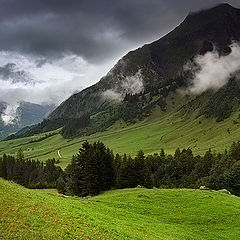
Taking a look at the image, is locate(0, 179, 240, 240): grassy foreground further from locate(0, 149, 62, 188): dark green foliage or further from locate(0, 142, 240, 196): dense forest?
locate(0, 149, 62, 188): dark green foliage

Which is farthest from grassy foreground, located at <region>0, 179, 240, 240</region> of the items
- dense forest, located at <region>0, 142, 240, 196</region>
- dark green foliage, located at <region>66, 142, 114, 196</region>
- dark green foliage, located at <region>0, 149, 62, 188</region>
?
dark green foliage, located at <region>0, 149, 62, 188</region>

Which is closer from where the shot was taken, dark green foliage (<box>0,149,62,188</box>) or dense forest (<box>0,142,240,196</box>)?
dense forest (<box>0,142,240,196</box>)

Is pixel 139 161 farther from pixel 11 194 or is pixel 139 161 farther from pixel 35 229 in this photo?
pixel 35 229

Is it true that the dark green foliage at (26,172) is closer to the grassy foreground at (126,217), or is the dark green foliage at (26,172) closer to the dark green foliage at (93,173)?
the dark green foliage at (93,173)

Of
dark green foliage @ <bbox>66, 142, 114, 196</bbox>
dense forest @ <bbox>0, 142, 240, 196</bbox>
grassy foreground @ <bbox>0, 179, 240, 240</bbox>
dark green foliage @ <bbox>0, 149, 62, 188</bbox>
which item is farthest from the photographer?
dark green foliage @ <bbox>0, 149, 62, 188</bbox>

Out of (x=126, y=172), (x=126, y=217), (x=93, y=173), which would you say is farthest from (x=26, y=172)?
(x=126, y=217)

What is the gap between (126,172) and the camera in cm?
8762

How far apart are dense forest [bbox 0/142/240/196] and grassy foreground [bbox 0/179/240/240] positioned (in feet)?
98.7

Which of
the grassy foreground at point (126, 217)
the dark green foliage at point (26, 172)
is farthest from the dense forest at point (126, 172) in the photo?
the grassy foreground at point (126, 217)

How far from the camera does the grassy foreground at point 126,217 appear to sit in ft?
81.4

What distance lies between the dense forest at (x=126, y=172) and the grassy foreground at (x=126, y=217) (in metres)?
30.1

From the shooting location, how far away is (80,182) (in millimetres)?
83562

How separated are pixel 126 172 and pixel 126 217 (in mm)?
49280

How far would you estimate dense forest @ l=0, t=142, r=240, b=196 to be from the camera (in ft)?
277
